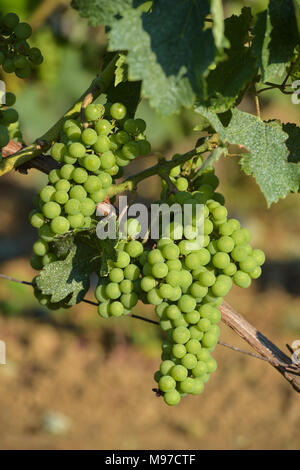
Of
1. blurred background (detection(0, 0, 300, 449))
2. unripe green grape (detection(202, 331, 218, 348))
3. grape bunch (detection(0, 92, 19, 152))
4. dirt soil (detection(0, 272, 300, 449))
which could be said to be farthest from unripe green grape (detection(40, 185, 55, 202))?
dirt soil (detection(0, 272, 300, 449))

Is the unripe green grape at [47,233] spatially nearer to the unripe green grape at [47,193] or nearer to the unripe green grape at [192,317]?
the unripe green grape at [47,193]

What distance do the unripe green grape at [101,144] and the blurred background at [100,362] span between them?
2022mm

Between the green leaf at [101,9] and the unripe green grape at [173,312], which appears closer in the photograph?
the green leaf at [101,9]

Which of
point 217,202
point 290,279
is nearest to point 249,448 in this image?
point 290,279

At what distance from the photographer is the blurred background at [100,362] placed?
2.91 meters

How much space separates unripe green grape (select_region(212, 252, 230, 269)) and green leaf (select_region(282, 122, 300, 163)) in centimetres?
18

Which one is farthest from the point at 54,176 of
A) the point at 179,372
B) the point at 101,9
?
the point at 179,372

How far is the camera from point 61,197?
2.61 feet

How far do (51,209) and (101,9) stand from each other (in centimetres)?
28

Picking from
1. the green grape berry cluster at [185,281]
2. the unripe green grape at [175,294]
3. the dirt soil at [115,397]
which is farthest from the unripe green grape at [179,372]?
the dirt soil at [115,397]

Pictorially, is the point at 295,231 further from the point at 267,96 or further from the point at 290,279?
Result: the point at 267,96

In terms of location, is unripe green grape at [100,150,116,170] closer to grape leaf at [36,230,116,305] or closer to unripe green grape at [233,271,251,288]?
grape leaf at [36,230,116,305]

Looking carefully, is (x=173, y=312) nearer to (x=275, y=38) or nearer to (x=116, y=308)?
(x=116, y=308)

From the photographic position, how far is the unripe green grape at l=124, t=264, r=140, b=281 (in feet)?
2.76
